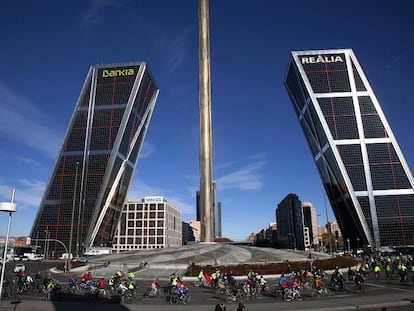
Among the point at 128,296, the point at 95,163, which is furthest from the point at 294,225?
the point at 128,296

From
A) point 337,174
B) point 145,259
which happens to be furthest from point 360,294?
point 337,174

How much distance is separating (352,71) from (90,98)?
94402 mm

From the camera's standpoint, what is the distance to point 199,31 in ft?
→ 287

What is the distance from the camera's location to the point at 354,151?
105 meters

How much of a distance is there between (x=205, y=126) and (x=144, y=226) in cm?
8674

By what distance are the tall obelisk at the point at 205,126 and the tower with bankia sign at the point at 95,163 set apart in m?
40.1

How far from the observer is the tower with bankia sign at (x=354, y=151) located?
100 m

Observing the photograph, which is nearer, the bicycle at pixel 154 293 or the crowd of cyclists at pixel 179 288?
the crowd of cyclists at pixel 179 288

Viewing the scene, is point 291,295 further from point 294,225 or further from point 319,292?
point 294,225

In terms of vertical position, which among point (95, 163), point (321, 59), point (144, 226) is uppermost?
point (321, 59)

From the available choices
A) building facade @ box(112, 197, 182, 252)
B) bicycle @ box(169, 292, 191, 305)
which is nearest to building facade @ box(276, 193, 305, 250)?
building facade @ box(112, 197, 182, 252)

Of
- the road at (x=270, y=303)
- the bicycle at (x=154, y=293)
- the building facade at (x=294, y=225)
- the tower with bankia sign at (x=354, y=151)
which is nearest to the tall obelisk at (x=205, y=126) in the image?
the tower with bankia sign at (x=354, y=151)

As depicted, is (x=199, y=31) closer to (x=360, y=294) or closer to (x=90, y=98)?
(x=90, y=98)

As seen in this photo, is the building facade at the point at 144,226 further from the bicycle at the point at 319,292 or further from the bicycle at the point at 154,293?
the bicycle at the point at 319,292
